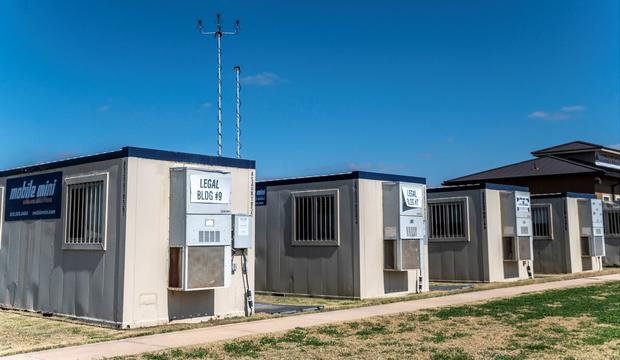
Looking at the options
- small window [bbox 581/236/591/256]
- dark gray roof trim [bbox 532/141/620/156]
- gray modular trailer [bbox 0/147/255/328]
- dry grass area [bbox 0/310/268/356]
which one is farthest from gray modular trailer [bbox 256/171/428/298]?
dark gray roof trim [bbox 532/141/620/156]

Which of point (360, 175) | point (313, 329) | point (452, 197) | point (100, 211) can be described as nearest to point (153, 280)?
point (100, 211)

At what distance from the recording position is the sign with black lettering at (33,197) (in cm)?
1306

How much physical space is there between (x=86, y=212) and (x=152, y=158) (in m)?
1.83

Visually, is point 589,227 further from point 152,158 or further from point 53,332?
point 53,332

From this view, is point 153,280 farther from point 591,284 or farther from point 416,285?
point 591,284

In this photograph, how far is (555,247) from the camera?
987 inches

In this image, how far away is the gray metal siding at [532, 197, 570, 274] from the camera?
81.5 feet

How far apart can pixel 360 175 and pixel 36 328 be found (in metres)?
8.47

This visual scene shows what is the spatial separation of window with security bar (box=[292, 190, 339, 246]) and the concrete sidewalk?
292cm

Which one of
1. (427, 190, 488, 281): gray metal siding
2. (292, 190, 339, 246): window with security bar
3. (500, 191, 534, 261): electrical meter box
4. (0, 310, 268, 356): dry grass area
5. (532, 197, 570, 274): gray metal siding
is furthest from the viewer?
(532, 197, 570, 274): gray metal siding

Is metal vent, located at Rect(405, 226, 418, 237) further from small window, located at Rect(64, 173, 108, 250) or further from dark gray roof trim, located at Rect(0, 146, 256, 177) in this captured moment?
small window, located at Rect(64, 173, 108, 250)

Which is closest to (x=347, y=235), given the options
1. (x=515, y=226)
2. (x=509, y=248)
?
(x=515, y=226)

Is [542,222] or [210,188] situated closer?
[210,188]

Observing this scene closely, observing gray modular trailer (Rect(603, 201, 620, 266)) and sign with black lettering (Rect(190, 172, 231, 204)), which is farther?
gray modular trailer (Rect(603, 201, 620, 266))
